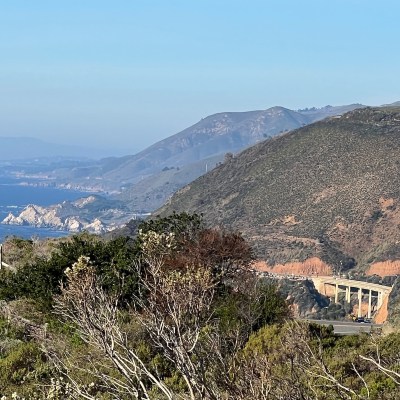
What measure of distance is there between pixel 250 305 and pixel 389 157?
5844 cm

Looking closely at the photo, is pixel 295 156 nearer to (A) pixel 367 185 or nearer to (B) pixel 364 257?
(A) pixel 367 185

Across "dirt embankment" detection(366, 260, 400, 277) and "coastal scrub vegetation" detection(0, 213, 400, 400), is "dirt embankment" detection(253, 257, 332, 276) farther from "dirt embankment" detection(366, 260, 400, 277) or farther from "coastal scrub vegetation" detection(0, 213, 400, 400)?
"coastal scrub vegetation" detection(0, 213, 400, 400)

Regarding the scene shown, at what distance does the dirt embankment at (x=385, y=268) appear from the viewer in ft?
198

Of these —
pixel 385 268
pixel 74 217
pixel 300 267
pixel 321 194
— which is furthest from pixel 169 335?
pixel 74 217

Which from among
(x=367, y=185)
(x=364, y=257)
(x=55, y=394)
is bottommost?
(x=364, y=257)

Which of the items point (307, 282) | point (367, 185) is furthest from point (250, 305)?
point (367, 185)

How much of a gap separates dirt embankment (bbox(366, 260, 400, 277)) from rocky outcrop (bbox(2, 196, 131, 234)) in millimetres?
82573

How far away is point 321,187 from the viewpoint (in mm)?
73875

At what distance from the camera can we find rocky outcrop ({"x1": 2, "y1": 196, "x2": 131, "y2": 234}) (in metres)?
153

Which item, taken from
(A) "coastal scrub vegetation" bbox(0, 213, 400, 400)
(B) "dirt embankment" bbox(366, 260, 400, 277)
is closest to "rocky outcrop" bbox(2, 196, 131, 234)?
(B) "dirt embankment" bbox(366, 260, 400, 277)

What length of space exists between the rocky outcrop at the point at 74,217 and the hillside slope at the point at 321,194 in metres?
59.3

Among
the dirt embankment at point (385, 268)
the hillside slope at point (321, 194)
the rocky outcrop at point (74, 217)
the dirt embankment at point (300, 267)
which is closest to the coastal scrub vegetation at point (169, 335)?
the dirt embankment at point (385, 268)

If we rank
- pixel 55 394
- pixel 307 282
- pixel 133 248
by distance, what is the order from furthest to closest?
pixel 307 282 → pixel 133 248 → pixel 55 394

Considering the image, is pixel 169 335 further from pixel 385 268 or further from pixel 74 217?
pixel 74 217
